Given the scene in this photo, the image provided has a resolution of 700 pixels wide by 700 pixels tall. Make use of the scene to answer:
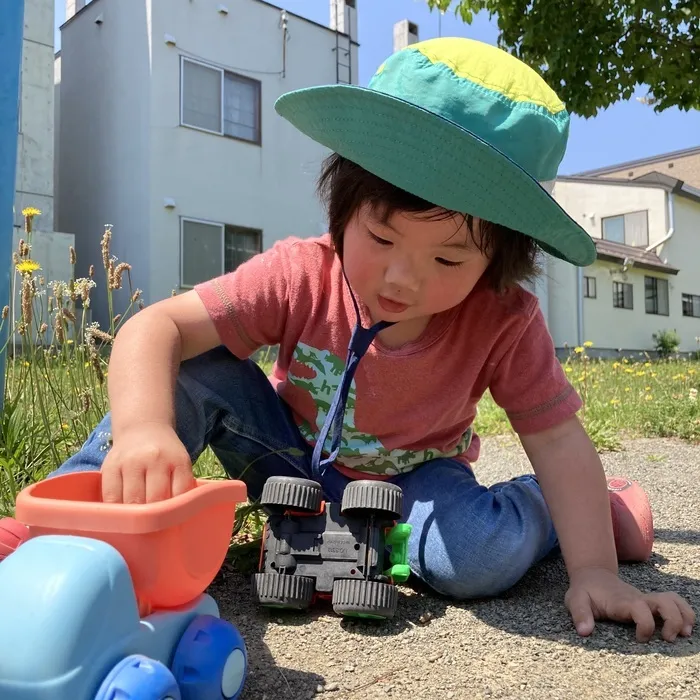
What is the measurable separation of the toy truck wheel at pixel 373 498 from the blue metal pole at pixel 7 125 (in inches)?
46.1

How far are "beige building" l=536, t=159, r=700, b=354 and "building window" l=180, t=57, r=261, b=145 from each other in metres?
7.39

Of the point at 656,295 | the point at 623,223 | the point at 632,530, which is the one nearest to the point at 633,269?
the point at 656,295

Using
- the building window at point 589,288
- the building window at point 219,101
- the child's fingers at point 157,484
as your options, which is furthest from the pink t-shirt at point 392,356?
the building window at point 589,288

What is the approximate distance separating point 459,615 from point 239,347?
67 cm

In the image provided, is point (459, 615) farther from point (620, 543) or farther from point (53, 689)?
point (53, 689)

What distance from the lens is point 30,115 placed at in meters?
8.16

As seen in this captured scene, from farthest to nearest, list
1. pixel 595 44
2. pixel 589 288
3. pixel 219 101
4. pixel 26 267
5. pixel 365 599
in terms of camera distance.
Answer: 1. pixel 589 288
2. pixel 219 101
3. pixel 595 44
4. pixel 26 267
5. pixel 365 599

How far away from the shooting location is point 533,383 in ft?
5.13

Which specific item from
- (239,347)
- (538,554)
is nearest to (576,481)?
(538,554)

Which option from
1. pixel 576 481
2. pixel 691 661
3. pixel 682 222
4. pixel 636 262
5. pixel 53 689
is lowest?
pixel 691 661

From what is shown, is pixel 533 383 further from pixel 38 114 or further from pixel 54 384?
pixel 38 114

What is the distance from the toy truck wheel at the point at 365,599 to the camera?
123cm

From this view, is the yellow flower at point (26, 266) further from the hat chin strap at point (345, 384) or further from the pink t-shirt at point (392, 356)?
the hat chin strap at point (345, 384)

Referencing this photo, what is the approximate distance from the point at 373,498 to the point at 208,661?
1.49 feet
